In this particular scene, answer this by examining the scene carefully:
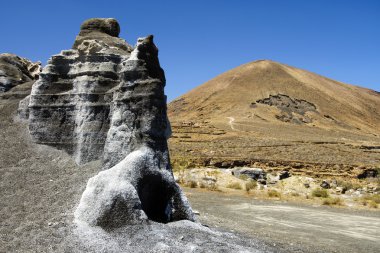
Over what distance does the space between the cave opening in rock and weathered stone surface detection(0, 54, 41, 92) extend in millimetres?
8522

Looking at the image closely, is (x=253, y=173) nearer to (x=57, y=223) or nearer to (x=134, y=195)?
(x=134, y=195)

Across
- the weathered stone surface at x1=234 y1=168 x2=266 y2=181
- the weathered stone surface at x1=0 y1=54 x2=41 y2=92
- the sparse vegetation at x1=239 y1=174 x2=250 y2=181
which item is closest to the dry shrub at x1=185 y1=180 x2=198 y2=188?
the sparse vegetation at x1=239 y1=174 x2=250 y2=181

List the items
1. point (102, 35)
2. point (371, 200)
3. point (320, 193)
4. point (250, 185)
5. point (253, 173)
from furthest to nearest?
point (253, 173) < point (250, 185) < point (320, 193) < point (371, 200) < point (102, 35)

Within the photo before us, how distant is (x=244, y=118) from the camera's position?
55.2m

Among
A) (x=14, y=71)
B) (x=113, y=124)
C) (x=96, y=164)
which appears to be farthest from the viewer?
(x=14, y=71)

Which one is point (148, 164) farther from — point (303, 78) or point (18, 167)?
point (303, 78)

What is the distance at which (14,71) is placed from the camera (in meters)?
16.6

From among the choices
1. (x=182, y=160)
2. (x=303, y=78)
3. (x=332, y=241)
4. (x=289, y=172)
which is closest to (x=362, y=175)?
(x=289, y=172)

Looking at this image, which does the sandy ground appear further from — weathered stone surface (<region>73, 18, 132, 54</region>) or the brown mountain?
the brown mountain

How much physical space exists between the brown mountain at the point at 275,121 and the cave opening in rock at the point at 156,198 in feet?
71.3

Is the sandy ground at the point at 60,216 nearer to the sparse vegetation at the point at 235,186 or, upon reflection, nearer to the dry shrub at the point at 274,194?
the dry shrub at the point at 274,194

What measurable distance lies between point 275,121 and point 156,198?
47804 millimetres

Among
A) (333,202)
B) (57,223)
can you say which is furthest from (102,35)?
(333,202)

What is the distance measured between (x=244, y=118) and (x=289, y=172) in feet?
80.8
